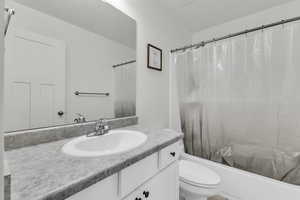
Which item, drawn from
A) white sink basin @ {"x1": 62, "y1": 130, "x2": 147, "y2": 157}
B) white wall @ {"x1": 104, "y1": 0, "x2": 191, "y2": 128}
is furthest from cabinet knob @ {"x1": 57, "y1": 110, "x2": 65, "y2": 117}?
white wall @ {"x1": 104, "y1": 0, "x2": 191, "y2": 128}

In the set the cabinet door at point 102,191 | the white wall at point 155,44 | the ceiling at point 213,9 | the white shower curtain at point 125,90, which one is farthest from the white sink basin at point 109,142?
the ceiling at point 213,9

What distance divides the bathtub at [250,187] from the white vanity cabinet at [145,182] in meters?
0.68

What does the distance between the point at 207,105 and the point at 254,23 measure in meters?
1.35

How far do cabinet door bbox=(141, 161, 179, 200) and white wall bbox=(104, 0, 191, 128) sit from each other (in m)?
0.66

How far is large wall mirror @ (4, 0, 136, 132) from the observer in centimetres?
78

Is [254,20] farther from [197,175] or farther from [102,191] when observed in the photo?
[102,191]

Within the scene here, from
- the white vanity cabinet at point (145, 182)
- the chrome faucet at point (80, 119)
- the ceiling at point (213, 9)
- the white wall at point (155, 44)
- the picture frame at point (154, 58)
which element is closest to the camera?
the white vanity cabinet at point (145, 182)

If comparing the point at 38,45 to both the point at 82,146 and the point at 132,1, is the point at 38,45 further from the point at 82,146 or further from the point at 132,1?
the point at 132,1

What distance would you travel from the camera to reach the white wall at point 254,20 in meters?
1.69

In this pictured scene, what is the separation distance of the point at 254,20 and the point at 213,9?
588 mm

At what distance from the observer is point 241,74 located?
4.76 feet

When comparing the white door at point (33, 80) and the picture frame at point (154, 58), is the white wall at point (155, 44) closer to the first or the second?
the picture frame at point (154, 58)

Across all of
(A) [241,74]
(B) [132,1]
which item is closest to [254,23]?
(A) [241,74]

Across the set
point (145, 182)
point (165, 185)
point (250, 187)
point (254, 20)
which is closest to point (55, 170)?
point (145, 182)
